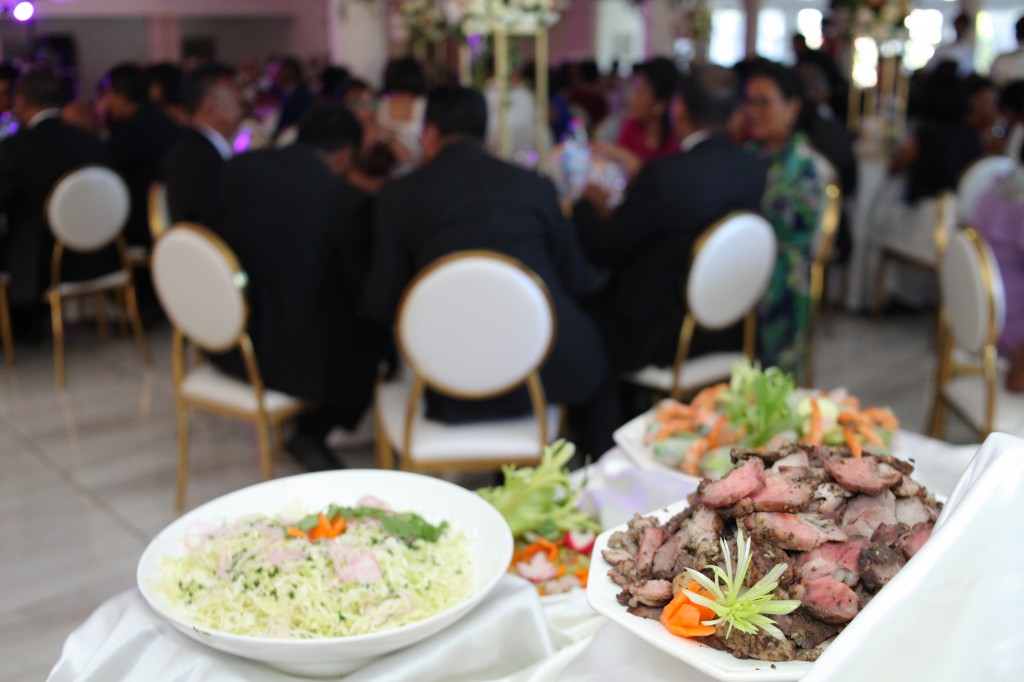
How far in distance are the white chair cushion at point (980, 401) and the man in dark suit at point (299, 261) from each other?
6.02ft

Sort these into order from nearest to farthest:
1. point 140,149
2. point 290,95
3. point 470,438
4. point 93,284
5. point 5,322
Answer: point 470,438 < point 93,284 < point 5,322 < point 140,149 < point 290,95

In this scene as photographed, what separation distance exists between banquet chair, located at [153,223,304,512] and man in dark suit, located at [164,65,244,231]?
75 cm

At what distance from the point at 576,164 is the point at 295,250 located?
1184 millimetres

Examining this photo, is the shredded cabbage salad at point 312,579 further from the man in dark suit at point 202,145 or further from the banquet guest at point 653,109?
the banquet guest at point 653,109

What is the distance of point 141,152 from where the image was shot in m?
5.56

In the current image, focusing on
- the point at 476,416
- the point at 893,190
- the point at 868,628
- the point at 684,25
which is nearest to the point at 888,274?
the point at 893,190

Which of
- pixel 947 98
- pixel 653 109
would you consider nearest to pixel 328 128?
pixel 653 109

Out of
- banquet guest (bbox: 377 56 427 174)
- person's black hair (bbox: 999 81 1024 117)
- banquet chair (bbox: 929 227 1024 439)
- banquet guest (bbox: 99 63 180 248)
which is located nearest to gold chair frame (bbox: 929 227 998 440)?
banquet chair (bbox: 929 227 1024 439)

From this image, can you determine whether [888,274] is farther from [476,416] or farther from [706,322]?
[476,416]

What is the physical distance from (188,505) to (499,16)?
1.90 meters

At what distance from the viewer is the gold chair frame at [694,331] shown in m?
3.10

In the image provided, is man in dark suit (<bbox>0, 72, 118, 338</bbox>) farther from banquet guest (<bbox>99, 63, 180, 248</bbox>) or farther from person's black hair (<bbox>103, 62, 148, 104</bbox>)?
Answer: person's black hair (<bbox>103, 62, 148, 104</bbox>)

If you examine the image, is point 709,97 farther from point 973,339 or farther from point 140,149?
point 140,149

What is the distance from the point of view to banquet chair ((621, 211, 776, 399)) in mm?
3129
